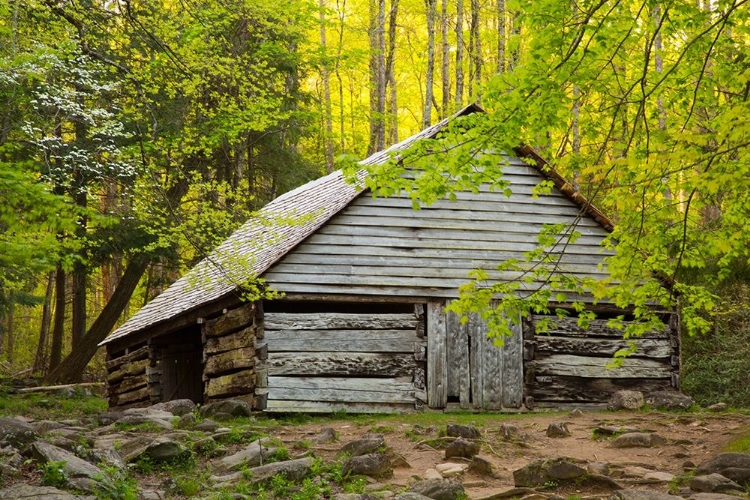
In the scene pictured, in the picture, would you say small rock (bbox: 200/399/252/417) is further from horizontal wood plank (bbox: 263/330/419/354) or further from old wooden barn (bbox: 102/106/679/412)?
horizontal wood plank (bbox: 263/330/419/354)

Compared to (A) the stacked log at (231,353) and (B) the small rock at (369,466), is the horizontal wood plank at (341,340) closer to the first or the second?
(A) the stacked log at (231,353)

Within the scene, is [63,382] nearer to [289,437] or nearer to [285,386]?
[285,386]

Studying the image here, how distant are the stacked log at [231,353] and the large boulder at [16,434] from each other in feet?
16.5

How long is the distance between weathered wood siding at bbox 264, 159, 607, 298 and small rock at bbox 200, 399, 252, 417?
2.02m

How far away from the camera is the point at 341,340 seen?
14508 millimetres

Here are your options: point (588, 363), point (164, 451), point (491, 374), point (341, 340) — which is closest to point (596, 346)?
point (588, 363)

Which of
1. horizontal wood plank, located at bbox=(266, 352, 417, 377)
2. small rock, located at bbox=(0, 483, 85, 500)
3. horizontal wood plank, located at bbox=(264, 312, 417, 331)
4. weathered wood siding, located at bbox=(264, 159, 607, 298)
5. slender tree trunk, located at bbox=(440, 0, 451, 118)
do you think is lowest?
small rock, located at bbox=(0, 483, 85, 500)

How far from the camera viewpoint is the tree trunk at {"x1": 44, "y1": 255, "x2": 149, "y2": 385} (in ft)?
75.9

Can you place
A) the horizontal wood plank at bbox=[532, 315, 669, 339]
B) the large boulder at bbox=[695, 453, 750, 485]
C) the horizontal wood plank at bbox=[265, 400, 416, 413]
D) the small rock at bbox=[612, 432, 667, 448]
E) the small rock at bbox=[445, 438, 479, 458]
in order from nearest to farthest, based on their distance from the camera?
the large boulder at bbox=[695, 453, 750, 485] < the small rock at bbox=[445, 438, 479, 458] < the small rock at bbox=[612, 432, 667, 448] < the horizontal wood plank at bbox=[265, 400, 416, 413] < the horizontal wood plank at bbox=[532, 315, 669, 339]

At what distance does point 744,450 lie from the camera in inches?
379

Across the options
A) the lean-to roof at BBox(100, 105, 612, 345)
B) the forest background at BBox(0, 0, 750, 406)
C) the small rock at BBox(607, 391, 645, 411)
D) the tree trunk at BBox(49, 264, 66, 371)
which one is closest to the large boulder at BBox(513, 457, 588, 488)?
the forest background at BBox(0, 0, 750, 406)

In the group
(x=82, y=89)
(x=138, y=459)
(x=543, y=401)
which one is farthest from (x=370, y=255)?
(x=82, y=89)

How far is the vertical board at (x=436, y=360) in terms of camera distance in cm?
1470

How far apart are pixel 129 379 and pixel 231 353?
17.2 feet
